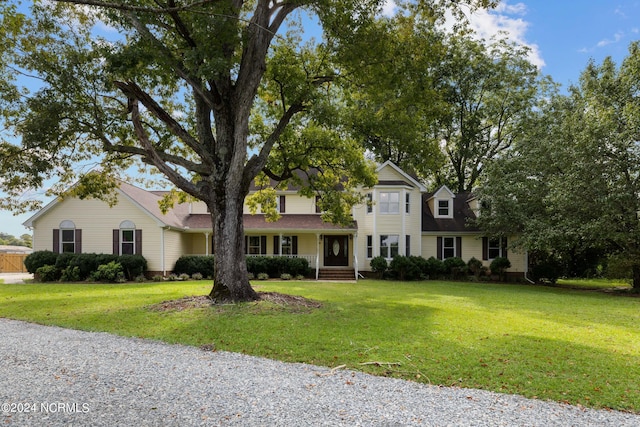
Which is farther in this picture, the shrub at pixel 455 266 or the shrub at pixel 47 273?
the shrub at pixel 455 266

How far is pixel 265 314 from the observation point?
9.73 meters

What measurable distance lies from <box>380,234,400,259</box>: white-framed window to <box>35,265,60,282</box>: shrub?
1699cm

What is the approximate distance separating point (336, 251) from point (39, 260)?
1553 centimetres

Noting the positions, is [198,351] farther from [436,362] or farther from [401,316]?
[401,316]

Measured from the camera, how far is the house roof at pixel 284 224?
22609mm

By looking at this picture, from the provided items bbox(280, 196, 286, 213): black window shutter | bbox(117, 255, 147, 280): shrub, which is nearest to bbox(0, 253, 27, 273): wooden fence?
bbox(117, 255, 147, 280): shrub

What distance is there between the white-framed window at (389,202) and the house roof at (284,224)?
6.61 ft

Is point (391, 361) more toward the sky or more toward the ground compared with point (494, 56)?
more toward the ground

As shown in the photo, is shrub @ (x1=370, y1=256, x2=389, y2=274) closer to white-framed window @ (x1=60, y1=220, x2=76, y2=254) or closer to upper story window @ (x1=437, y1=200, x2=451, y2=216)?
upper story window @ (x1=437, y1=200, x2=451, y2=216)

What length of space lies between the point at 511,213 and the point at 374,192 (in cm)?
758

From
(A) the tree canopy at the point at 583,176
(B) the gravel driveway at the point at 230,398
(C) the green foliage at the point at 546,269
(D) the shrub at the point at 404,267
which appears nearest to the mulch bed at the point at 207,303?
(B) the gravel driveway at the point at 230,398

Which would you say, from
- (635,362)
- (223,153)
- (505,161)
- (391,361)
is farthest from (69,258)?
(505,161)

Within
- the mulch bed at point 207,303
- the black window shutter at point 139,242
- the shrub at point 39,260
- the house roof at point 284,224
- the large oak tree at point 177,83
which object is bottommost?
the mulch bed at point 207,303

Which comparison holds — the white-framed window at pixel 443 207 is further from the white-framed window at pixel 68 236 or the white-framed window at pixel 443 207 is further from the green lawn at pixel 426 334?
the white-framed window at pixel 68 236
